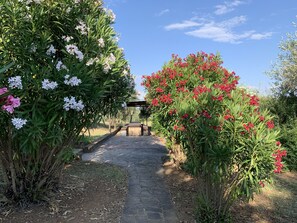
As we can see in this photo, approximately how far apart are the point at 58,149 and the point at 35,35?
7.51 feet

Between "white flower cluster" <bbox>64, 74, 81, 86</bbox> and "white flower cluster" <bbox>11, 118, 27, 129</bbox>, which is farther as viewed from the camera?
"white flower cluster" <bbox>64, 74, 81, 86</bbox>

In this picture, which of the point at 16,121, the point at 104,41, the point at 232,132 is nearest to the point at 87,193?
the point at 16,121

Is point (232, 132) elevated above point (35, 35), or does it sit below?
below

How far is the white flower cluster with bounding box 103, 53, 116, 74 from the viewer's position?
16.4 ft

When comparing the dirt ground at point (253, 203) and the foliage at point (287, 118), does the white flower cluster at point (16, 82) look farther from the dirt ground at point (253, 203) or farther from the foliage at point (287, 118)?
the foliage at point (287, 118)

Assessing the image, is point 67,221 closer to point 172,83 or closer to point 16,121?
point 16,121

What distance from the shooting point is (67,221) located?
4.90 meters

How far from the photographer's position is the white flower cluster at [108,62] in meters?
5.00

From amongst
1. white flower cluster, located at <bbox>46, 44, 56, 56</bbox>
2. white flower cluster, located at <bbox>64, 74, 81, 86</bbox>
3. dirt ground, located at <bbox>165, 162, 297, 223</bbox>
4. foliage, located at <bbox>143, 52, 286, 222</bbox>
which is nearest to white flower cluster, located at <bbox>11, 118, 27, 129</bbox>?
white flower cluster, located at <bbox>64, 74, 81, 86</bbox>

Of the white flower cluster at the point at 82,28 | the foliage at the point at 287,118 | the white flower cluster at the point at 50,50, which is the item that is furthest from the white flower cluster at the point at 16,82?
the foliage at the point at 287,118

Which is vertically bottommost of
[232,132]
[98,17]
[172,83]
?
[232,132]

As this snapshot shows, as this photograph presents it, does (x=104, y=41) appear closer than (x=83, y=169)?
Yes

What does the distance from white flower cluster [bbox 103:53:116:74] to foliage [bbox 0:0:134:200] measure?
0.02 m

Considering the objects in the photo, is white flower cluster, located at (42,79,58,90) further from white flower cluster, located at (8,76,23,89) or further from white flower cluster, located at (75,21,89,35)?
white flower cluster, located at (75,21,89,35)
